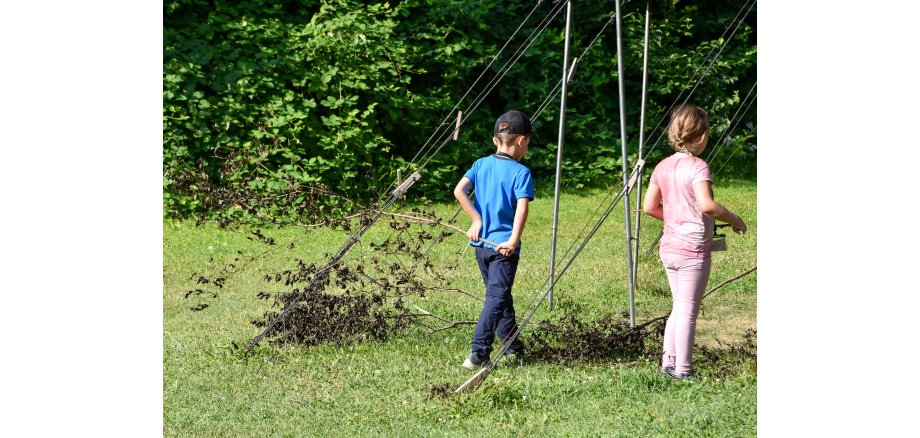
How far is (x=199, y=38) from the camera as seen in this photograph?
465 inches

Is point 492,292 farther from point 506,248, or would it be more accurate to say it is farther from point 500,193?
point 500,193

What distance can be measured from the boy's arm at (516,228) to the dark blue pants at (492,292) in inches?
3.7

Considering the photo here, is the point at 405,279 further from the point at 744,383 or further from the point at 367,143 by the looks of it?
the point at 367,143

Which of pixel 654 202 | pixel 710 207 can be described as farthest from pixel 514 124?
pixel 710 207

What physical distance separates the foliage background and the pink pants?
18.8 ft

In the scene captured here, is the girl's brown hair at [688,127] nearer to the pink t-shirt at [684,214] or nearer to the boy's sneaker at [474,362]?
the pink t-shirt at [684,214]

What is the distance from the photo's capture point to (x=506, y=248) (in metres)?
5.32

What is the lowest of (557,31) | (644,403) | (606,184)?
(606,184)

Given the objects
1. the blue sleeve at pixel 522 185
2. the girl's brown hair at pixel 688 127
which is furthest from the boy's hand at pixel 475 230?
the girl's brown hair at pixel 688 127

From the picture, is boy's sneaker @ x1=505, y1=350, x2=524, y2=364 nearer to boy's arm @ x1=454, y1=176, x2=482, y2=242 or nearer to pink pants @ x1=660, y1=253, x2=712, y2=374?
boy's arm @ x1=454, y1=176, x2=482, y2=242

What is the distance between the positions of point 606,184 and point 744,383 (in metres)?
8.03

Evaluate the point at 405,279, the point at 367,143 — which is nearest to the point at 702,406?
the point at 405,279

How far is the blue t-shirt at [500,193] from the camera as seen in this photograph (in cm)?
535

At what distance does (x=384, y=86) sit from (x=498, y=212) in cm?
690
